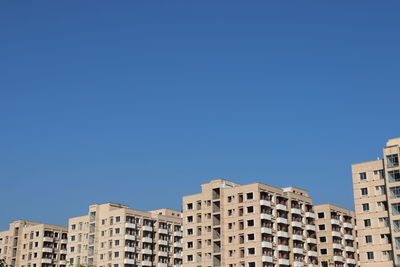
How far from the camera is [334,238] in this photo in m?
149

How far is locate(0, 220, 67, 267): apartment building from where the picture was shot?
7013 inches

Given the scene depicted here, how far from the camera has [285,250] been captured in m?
133

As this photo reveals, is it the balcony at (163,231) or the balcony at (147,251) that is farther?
the balcony at (163,231)

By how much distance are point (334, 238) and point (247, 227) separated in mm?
29397

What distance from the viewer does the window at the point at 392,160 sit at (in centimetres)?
11256

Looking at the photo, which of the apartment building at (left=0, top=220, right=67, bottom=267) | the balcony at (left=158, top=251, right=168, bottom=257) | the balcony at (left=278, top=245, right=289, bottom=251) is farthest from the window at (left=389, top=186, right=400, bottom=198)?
the apartment building at (left=0, top=220, right=67, bottom=267)

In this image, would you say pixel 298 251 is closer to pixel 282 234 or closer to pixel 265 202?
pixel 282 234

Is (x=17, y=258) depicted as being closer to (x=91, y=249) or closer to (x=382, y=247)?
(x=91, y=249)

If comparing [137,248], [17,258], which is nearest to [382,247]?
[137,248]

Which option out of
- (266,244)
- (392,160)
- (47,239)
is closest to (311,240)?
(266,244)

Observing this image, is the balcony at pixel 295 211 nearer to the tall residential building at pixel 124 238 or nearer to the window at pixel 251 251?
the window at pixel 251 251

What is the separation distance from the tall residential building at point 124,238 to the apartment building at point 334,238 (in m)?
41.5

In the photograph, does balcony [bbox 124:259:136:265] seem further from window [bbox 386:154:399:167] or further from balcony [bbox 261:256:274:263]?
window [bbox 386:154:399:167]

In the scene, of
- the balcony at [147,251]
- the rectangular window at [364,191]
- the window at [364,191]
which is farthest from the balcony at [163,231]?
the rectangular window at [364,191]
